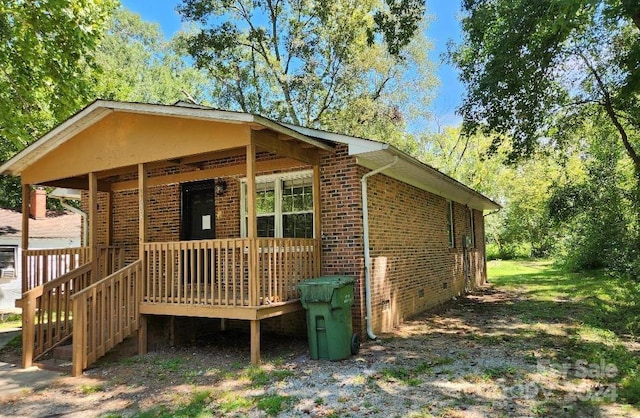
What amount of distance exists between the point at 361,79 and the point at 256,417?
23.0m

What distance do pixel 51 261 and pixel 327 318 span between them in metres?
5.82

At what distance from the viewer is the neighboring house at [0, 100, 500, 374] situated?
6715 mm

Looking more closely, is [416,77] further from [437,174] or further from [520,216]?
[437,174]

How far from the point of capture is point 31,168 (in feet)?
29.8

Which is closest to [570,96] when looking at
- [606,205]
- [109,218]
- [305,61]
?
[606,205]

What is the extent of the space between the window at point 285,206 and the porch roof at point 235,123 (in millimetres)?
1070

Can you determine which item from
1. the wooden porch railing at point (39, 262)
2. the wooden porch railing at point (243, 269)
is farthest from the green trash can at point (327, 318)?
the wooden porch railing at point (39, 262)

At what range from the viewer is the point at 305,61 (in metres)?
24.8

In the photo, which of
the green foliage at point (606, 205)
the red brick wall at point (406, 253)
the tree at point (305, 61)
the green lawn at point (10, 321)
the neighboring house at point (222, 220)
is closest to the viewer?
the neighboring house at point (222, 220)

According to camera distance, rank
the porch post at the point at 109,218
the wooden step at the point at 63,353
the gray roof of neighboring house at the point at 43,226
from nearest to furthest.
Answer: the wooden step at the point at 63,353, the porch post at the point at 109,218, the gray roof of neighboring house at the point at 43,226

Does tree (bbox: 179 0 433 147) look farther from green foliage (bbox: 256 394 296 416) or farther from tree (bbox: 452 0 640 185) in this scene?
green foliage (bbox: 256 394 296 416)

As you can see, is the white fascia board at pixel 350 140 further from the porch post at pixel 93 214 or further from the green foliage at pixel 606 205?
the green foliage at pixel 606 205

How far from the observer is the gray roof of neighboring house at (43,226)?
17302 millimetres

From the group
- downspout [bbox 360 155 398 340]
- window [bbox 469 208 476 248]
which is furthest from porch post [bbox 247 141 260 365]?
window [bbox 469 208 476 248]
